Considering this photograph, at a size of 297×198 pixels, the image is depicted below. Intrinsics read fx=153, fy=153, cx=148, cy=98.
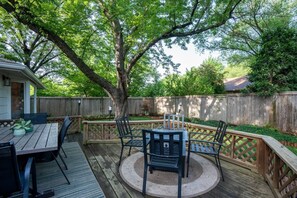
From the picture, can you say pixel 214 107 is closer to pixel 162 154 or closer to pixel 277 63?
pixel 277 63

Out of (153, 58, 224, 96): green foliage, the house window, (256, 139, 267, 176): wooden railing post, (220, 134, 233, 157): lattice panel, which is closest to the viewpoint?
(256, 139, 267, 176): wooden railing post

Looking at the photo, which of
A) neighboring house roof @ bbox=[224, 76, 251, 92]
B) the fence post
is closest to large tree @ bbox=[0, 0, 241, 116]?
the fence post

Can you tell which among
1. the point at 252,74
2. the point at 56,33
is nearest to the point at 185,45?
the point at 252,74

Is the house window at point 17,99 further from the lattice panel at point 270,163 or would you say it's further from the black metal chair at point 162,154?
the lattice panel at point 270,163

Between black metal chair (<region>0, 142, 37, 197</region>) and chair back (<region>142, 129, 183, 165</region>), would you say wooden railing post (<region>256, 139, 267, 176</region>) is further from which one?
black metal chair (<region>0, 142, 37, 197</region>)

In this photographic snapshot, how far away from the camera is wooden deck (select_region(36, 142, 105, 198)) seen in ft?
7.26

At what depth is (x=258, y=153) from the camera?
2.86m

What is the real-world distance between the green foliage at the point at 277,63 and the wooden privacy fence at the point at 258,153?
3.81 meters

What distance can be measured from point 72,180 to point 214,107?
744 centimetres

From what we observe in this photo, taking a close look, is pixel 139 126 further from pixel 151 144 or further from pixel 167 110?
pixel 167 110

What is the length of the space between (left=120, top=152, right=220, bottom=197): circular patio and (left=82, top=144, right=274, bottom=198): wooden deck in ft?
0.35

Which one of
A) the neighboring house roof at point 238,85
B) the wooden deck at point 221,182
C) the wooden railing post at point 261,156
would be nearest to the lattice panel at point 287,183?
the wooden deck at point 221,182

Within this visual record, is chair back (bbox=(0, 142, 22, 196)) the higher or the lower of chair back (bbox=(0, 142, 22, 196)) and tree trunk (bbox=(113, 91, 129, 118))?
the lower

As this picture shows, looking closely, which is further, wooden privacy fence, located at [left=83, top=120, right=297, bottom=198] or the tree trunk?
the tree trunk
